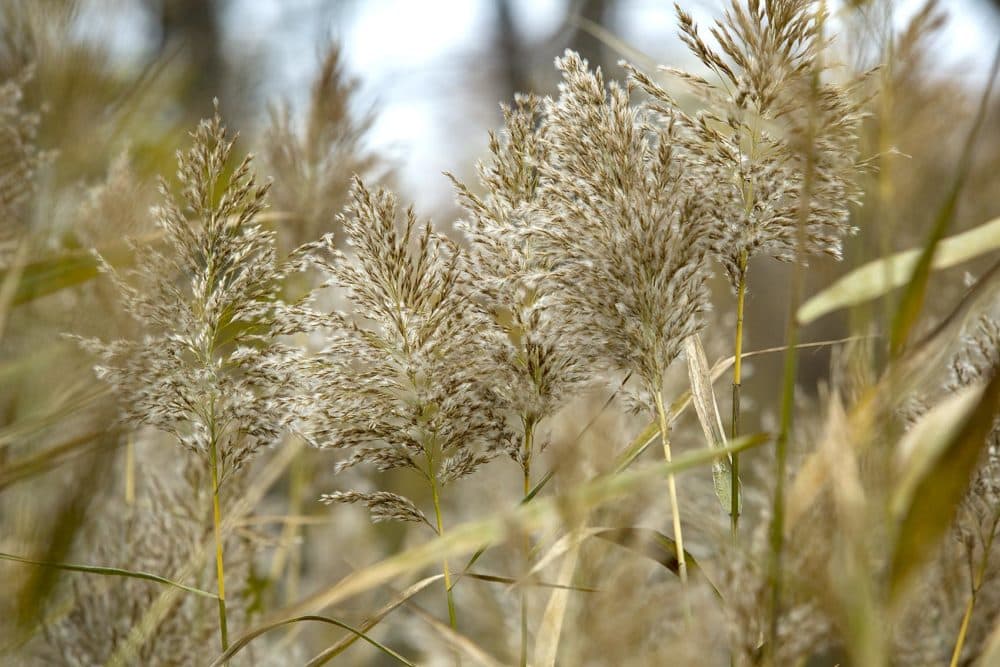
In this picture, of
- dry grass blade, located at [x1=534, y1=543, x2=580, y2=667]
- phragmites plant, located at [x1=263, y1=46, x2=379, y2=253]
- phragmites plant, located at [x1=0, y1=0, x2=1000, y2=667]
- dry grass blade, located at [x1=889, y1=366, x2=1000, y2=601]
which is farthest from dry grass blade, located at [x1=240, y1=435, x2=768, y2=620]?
phragmites plant, located at [x1=263, y1=46, x2=379, y2=253]

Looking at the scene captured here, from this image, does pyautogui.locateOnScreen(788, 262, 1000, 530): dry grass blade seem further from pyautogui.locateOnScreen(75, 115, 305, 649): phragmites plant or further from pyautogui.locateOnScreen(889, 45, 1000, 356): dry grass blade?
pyautogui.locateOnScreen(75, 115, 305, 649): phragmites plant

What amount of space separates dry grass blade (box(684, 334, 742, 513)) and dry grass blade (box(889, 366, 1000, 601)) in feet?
0.75

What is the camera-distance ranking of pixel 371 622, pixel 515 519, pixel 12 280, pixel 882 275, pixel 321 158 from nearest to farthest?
pixel 515 519
pixel 882 275
pixel 371 622
pixel 12 280
pixel 321 158

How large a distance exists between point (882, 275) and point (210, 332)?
0.56m

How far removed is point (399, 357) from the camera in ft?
2.58

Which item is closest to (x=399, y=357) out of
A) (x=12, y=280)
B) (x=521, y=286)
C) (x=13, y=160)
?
(x=521, y=286)

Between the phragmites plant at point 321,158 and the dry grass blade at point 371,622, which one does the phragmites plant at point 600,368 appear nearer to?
the dry grass blade at point 371,622

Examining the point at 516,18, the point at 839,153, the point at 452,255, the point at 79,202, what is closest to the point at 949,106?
the point at 839,153

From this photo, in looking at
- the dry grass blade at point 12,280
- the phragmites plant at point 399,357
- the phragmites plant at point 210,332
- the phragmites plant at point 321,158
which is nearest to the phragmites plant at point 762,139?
the phragmites plant at point 399,357

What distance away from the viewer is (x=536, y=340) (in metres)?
0.78

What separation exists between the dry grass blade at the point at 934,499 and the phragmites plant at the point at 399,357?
15.4 inches

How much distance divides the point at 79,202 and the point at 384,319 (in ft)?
2.86

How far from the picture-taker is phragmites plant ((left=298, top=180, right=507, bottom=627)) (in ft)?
2.54

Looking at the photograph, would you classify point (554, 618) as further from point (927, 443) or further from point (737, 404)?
point (927, 443)
